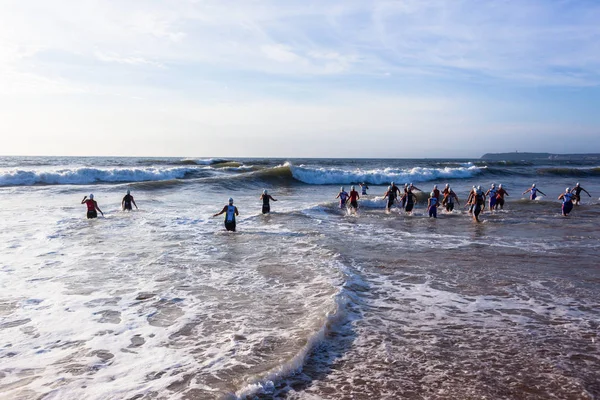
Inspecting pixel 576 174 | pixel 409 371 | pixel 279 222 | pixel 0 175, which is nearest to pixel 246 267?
pixel 409 371

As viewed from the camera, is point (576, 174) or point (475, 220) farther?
point (576, 174)

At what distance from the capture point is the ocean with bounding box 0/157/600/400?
15.4 feet

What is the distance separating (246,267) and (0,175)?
1455 inches

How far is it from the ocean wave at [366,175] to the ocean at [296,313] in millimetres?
29327

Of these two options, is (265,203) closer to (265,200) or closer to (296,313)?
(265,200)

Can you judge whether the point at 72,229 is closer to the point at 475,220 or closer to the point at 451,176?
the point at 475,220

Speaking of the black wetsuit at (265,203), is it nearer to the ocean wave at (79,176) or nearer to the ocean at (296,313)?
the ocean at (296,313)

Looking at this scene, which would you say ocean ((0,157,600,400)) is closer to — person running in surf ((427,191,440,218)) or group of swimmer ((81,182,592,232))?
group of swimmer ((81,182,592,232))

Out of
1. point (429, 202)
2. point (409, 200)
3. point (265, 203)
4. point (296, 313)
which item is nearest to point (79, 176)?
point (265, 203)

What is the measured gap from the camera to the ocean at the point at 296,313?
4.69 metres

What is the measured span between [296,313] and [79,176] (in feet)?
134

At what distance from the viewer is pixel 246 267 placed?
10.0 metres

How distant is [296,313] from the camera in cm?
686

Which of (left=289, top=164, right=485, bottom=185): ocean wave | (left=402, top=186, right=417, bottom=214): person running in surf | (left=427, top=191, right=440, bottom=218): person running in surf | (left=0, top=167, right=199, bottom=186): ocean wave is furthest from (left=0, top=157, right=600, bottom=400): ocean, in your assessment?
(left=289, top=164, right=485, bottom=185): ocean wave
